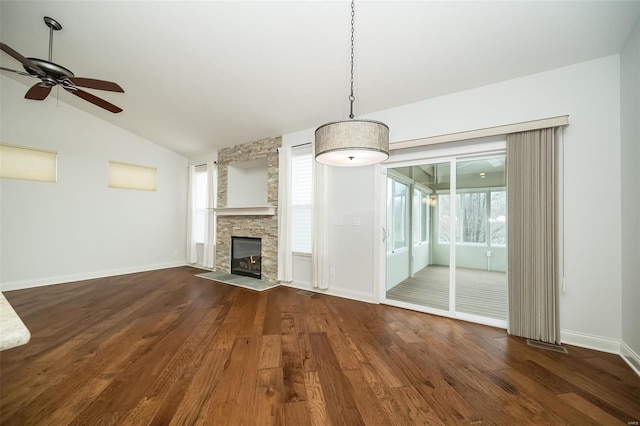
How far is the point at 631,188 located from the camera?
228 centimetres

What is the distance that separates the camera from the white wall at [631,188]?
2.19 meters

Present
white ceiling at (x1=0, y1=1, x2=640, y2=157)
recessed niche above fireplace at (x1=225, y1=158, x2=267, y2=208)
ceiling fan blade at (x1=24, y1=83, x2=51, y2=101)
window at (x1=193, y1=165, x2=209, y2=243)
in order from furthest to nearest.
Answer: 1. window at (x1=193, y1=165, x2=209, y2=243)
2. recessed niche above fireplace at (x1=225, y1=158, x2=267, y2=208)
3. ceiling fan blade at (x1=24, y1=83, x2=51, y2=101)
4. white ceiling at (x1=0, y1=1, x2=640, y2=157)

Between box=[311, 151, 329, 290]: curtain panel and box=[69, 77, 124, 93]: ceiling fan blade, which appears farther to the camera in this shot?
box=[311, 151, 329, 290]: curtain panel

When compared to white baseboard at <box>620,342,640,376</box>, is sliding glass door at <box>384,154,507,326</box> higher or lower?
higher

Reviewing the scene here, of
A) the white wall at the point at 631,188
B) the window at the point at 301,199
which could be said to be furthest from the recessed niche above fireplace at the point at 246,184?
the white wall at the point at 631,188

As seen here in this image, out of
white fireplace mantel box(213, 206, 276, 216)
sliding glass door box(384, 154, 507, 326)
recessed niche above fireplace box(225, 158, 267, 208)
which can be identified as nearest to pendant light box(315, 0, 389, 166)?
sliding glass door box(384, 154, 507, 326)

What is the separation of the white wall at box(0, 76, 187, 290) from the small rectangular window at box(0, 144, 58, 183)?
95 mm

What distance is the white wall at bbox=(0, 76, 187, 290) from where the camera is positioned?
4.46 m

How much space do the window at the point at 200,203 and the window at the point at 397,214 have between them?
4749 millimetres

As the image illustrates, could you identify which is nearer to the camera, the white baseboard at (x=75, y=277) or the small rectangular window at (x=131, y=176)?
the white baseboard at (x=75, y=277)

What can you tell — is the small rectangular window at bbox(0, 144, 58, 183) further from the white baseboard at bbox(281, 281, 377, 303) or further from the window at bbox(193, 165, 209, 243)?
the white baseboard at bbox(281, 281, 377, 303)

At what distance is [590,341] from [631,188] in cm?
149

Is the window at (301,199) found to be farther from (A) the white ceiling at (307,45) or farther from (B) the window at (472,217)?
(B) the window at (472,217)


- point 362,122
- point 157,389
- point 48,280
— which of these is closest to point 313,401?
point 157,389
